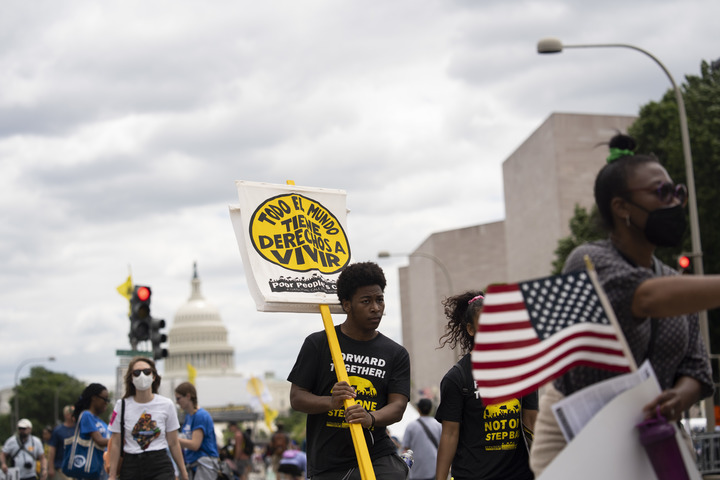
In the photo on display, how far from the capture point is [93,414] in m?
10.9

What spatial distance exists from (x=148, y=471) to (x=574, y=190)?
43026 millimetres

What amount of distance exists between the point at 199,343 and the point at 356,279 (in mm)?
177737

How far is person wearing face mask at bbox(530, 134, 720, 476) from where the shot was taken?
3.37 m

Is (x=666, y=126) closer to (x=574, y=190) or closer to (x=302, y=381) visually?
(x=574, y=190)

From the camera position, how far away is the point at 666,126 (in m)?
34.8

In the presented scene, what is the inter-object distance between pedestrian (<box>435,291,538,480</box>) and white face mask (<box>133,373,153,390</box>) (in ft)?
11.8

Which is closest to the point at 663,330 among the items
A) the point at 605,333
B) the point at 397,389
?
the point at 605,333

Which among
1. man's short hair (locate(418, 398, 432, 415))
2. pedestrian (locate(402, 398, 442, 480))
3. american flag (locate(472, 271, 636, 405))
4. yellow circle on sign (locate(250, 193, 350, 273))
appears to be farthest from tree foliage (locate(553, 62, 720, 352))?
american flag (locate(472, 271, 636, 405))

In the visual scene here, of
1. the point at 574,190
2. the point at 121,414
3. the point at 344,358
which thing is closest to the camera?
the point at 344,358

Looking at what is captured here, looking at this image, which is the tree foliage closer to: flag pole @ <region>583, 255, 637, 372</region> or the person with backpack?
the person with backpack

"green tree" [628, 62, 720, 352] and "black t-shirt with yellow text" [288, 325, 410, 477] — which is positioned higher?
"green tree" [628, 62, 720, 352]

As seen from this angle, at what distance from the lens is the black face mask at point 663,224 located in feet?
11.4

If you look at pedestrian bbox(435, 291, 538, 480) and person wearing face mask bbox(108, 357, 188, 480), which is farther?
person wearing face mask bbox(108, 357, 188, 480)

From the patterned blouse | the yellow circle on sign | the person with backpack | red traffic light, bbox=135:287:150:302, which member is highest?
red traffic light, bbox=135:287:150:302
